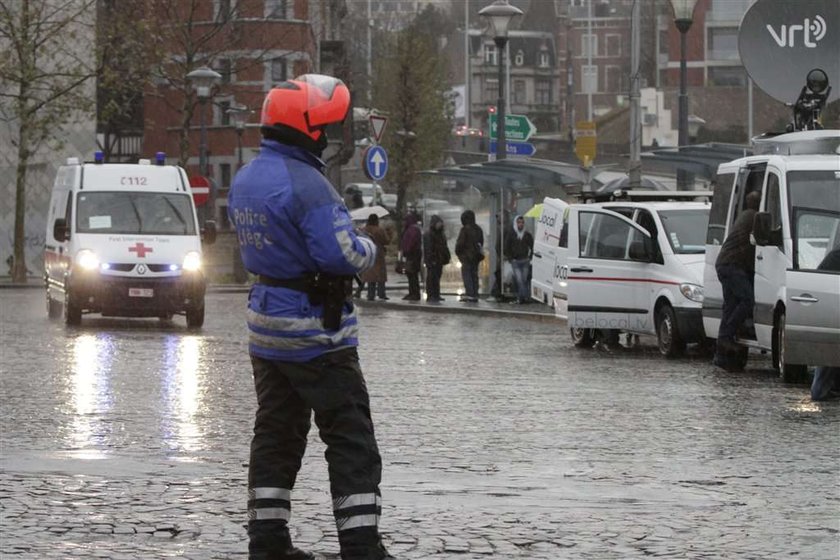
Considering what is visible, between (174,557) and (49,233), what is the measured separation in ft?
76.8

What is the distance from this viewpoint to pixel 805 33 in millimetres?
22516

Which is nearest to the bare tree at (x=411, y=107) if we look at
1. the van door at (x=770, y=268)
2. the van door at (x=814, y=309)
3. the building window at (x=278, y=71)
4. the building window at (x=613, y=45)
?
the building window at (x=278, y=71)

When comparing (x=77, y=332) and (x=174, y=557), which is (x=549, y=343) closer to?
(x=77, y=332)

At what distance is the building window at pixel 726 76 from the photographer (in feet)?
436

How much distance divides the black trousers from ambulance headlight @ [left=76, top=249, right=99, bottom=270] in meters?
19.9

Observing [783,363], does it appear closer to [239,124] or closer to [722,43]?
[239,124]

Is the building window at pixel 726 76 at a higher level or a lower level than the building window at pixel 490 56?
lower

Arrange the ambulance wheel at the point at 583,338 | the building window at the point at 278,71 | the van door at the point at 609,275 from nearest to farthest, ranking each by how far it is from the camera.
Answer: the van door at the point at 609,275, the ambulance wheel at the point at 583,338, the building window at the point at 278,71

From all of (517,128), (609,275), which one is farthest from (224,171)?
(609,275)

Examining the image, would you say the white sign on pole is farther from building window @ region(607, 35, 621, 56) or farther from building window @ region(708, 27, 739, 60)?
building window @ region(607, 35, 621, 56)

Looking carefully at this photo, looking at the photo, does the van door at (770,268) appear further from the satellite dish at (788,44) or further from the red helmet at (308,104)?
the red helmet at (308,104)

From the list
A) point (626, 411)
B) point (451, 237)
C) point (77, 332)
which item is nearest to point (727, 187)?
point (626, 411)

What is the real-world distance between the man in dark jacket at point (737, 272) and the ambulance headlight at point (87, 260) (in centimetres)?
1052

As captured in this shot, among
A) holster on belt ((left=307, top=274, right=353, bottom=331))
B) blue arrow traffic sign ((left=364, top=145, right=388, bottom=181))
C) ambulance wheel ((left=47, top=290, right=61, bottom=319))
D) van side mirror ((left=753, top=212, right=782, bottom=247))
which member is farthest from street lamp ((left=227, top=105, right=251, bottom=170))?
holster on belt ((left=307, top=274, right=353, bottom=331))
